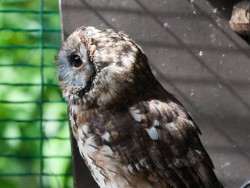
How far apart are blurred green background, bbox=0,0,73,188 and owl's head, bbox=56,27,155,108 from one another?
0.88 m

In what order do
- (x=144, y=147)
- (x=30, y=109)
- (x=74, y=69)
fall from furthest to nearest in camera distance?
1. (x=30, y=109)
2. (x=74, y=69)
3. (x=144, y=147)

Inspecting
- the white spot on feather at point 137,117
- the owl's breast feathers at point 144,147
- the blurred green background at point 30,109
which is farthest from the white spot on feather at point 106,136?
the blurred green background at point 30,109

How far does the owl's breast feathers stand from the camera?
14.2ft

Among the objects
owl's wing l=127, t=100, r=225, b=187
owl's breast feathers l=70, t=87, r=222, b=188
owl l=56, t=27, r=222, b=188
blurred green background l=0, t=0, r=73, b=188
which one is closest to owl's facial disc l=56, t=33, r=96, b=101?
owl l=56, t=27, r=222, b=188

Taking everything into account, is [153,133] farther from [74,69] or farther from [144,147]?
[74,69]

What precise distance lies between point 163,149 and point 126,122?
0.17 metres

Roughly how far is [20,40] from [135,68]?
1.55m

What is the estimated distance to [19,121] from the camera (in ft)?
17.3

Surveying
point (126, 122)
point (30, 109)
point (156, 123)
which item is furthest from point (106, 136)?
point (30, 109)

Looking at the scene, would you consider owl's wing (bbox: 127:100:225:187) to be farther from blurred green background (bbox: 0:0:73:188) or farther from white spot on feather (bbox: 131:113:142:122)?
blurred green background (bbox: 0:0:73:188)

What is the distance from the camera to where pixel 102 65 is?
4367mm

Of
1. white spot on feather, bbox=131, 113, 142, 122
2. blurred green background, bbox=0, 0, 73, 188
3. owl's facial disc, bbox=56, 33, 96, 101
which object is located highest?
owl's facial disc, bbox=56, 33, 96, 101

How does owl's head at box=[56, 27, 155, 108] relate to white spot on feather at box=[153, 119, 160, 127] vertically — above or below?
above

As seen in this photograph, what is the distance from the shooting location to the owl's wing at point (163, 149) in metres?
4.34
